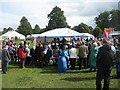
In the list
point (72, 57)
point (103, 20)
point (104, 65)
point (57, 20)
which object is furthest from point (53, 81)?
point (103, 20)

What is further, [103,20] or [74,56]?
[103,20]

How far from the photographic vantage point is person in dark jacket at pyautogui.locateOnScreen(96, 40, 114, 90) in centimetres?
1017

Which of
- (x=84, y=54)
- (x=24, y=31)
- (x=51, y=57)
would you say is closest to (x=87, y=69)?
(x=84, y=54)

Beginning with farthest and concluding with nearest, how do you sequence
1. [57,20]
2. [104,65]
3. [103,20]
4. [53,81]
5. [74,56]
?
[103,20], [57,20], [74,56], [53,81], [104,65]

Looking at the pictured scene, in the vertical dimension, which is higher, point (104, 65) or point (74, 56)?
point (74, 56)

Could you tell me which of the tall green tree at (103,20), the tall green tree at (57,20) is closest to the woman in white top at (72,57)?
the tall green tree at (57,20)

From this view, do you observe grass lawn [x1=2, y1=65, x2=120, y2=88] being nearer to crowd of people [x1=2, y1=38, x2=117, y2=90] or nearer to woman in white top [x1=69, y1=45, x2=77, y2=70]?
crowd of people [x1=2, y1=38, x2=117, y2=90]

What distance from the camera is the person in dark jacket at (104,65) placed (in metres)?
10.2

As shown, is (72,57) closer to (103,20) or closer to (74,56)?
(74,56)

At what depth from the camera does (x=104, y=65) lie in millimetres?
10289

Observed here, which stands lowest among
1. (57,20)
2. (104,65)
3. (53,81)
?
(53,81)

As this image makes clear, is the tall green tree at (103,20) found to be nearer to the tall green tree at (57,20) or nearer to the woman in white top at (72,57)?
the tall green tree at (57,20)

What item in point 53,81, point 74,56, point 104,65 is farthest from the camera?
point 74,56

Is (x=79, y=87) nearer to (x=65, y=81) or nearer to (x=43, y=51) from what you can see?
(x=65, y=81)
